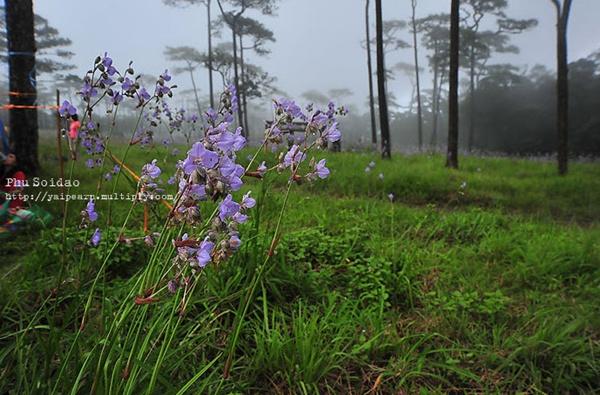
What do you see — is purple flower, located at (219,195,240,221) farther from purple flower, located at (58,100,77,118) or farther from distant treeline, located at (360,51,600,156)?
distant treeline, located at (360,51,600,156)

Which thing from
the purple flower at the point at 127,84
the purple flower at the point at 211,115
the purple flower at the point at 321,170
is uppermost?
the purple flower at the point at 127,84

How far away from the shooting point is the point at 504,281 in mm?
2629

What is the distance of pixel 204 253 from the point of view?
0.88 meters

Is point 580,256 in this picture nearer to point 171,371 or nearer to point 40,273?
point 171,371

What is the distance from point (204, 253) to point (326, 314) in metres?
1.19

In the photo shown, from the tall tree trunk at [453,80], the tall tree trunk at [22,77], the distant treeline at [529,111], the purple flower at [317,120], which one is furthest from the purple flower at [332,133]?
the distant treeline at [529,111]

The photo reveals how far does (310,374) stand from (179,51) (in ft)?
133

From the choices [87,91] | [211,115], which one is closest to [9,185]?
[87,91]

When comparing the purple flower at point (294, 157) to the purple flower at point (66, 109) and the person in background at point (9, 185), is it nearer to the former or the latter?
the purple flower at point (66, 109)

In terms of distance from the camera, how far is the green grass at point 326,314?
134 centimetres

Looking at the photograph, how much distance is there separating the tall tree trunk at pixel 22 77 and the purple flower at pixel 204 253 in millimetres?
4647

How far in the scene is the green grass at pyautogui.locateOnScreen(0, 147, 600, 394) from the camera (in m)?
1.34

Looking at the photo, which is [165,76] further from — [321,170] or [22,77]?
[22,77]

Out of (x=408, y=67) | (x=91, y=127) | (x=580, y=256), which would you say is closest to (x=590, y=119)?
(x=580, y=256)
